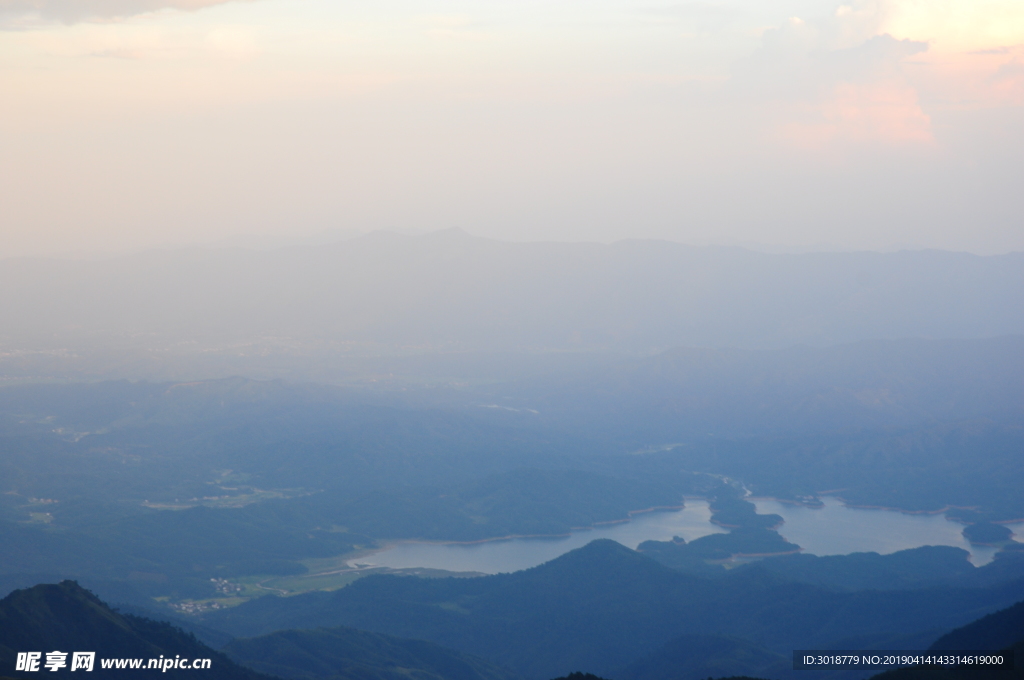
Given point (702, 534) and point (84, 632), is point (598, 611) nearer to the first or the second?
point (84, 632)

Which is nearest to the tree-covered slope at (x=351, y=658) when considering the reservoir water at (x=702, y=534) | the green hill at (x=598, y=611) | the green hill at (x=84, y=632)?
the green hill at (x=598, y=611)

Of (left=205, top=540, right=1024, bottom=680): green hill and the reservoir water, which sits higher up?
the reservoir water

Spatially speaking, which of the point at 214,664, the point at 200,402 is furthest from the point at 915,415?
the point at 214,664

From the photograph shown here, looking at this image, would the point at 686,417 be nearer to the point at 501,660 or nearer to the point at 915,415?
the point at 915,415

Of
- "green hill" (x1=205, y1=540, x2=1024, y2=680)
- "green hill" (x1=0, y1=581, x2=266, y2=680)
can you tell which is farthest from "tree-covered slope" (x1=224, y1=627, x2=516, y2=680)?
"green hill" (x1=0, y1=581, x2=266, y2=680)

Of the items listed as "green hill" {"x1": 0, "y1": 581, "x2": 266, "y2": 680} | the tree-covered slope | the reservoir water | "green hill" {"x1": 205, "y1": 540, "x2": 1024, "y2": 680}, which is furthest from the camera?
the reservoir water

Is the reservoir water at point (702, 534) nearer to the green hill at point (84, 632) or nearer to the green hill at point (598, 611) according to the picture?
the green hill at point (598, 611)

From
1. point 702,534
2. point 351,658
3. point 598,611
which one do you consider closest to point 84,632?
point 351,658

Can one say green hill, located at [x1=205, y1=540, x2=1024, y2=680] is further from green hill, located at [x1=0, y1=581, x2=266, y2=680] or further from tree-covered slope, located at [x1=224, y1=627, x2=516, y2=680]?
green hill, located at [x1=0, y1=581, x2=266, y2=680]

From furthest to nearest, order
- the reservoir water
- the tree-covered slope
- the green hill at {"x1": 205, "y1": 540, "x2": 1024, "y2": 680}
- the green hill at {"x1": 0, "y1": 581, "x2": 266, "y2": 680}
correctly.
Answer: the reservoir water < the green hill at {"x1": 205, "y1": 540, "x2": 1024, "y2": 680} < the tree-covered slope < the green hill at {"x1": 0, "y1": 581, "x2": 266, "y2": 680}
